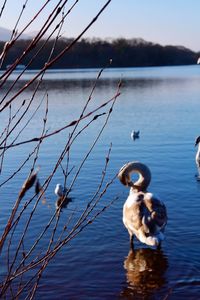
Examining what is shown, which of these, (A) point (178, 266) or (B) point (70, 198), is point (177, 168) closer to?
(B) point (70, 198)

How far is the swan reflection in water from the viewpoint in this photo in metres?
7.44

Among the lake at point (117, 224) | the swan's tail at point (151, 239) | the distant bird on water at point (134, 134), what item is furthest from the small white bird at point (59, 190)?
the distant bird on water at point (134, 134)

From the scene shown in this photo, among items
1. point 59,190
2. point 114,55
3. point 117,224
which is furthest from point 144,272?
point 114,55

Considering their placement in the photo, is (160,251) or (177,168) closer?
(160,251)

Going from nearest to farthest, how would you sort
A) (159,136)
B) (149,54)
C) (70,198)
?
(70,198) < (159,136) < (149,54)

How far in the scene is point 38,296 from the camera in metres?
7.31

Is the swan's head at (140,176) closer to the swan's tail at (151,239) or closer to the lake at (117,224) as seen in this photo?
the lake at (117,224)

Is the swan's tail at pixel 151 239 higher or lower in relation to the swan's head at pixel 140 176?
lower

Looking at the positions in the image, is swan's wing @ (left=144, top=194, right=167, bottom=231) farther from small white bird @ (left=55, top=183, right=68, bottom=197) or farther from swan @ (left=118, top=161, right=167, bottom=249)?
small white bird @ (left=55, top=183, right=68, bottom=197)

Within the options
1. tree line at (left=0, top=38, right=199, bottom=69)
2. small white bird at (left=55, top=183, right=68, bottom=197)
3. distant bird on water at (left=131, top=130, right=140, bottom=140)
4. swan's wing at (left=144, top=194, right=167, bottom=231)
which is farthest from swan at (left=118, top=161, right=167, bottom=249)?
tree line at (left=0, top=38, right=199, bottom=69)

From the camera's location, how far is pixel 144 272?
8086 mm

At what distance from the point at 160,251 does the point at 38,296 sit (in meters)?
2.40

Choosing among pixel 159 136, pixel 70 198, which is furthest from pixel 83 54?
pixel 70 198

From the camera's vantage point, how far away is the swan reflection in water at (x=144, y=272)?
744cm
